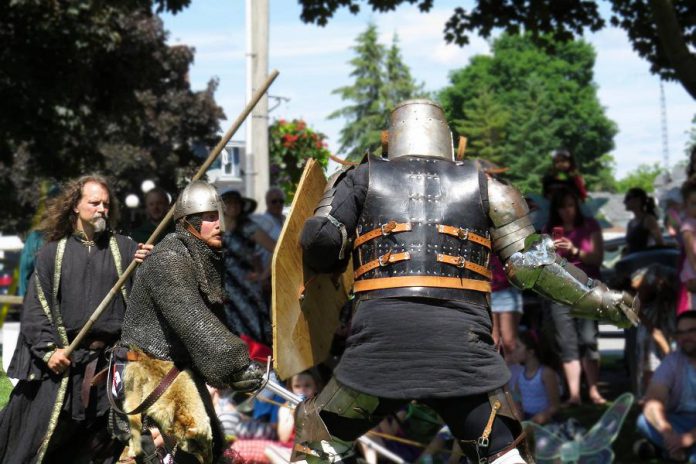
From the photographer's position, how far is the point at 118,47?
50.4 ft

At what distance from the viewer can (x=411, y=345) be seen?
4438mm

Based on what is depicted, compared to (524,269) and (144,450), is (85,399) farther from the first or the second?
(524,269)

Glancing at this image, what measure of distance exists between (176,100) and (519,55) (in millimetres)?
49741

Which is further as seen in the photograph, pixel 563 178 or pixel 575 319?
pixel 563 178

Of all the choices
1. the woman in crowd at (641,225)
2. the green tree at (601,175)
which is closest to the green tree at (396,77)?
the green tree at (601,175)

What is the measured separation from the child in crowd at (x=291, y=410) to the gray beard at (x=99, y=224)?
1.64 m

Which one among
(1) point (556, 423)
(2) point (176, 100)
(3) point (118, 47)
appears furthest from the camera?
(2) point (176, 100)

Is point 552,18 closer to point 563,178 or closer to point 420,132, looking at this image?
point 563,178

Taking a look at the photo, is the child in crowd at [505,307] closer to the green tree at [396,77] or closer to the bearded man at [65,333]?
the bearded man at [65,333]

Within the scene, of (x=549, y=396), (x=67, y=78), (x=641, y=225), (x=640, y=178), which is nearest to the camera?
(x=549, y=396)

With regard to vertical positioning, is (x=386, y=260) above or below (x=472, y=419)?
above

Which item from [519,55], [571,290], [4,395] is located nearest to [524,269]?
[571,290]

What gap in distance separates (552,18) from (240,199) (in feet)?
Result: 13.3

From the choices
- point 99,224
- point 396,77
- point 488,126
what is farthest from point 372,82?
point 99,224
